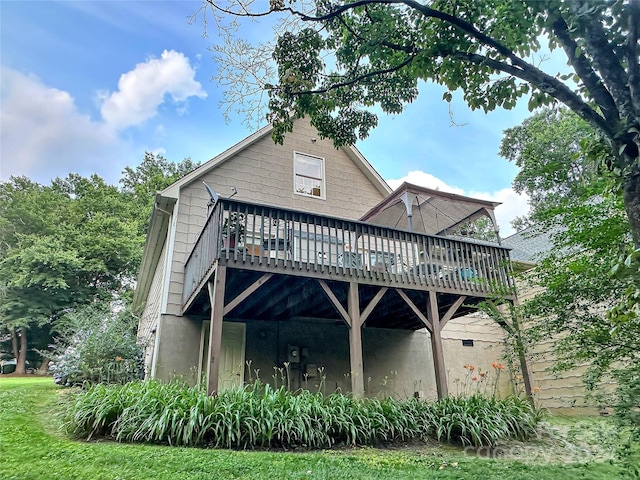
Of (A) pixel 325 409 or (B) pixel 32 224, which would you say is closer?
(A) pixel 325 409

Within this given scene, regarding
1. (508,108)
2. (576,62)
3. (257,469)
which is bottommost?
(257,469)

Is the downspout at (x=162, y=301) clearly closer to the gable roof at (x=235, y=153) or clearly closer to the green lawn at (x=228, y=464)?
the gable roof at (x=235, y=153)

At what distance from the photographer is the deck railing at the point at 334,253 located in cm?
631

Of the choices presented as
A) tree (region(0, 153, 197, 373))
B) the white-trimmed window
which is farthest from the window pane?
tree (region(0, 153, 197, 373))

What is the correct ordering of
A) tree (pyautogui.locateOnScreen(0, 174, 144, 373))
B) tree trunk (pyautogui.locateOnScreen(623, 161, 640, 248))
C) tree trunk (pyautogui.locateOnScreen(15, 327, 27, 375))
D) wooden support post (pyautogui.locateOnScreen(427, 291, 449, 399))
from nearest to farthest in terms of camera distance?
tree trunk (pyautogui.locateOnScreen(623, 161, 640, 248)) < wooden support post (pyautogui.locateOnScreen(427, 291, 449, 399)) < tree trunk (pyautogui.locateOnScreen(15, 327, 27, 375)) < tree (pyautogui.locateOnScreen(0, 174, 144, 373))

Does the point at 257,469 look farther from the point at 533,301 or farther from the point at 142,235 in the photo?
the point at 142,235

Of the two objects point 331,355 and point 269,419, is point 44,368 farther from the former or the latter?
point 269,419

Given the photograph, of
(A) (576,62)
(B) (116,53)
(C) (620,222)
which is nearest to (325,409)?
(C) (620,222)

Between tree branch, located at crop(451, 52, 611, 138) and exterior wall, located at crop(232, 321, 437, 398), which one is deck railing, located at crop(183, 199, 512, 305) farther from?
tree branch, located at crop(451, 52, 611, 138)

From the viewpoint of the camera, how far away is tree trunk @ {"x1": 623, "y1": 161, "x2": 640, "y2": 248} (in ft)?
8.34

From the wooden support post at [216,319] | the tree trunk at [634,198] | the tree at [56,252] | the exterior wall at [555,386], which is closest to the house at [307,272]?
the wooden support post at [216,319]

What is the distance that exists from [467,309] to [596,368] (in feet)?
21.1

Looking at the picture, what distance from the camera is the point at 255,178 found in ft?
33.0

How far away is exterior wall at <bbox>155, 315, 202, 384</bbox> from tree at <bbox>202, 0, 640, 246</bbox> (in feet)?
14.9
